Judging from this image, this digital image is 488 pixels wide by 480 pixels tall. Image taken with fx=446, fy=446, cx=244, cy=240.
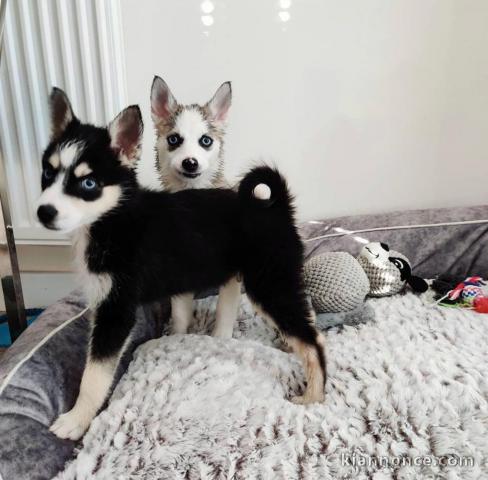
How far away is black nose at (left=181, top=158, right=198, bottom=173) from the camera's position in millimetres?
1432

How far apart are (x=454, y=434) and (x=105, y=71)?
1.65 meters

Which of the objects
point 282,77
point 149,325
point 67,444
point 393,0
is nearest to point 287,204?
point 149,325

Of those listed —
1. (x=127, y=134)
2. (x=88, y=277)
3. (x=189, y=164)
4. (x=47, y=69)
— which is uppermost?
(x=47, y=69)

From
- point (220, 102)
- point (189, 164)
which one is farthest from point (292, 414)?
point (220, 102)

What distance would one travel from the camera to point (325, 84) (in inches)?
77.9

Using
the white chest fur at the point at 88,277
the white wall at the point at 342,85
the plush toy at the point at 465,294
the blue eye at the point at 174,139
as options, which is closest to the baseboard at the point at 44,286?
the white wall at the point at 342,85

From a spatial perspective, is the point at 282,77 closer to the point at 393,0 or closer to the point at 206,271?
the point at 393,0

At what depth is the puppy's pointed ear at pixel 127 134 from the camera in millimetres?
1074

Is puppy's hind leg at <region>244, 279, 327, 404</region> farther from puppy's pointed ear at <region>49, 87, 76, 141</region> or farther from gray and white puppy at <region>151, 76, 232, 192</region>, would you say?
puppy's pointed ear at <region>49, 87, 76, 141</region>

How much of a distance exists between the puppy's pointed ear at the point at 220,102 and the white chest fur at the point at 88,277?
29.3 inches

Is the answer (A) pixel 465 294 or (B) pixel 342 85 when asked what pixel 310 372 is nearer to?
(A) pixel 465 294

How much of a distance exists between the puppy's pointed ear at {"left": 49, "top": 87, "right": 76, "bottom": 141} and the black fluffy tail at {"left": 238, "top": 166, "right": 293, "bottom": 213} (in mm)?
464

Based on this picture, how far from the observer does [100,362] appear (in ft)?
3.43

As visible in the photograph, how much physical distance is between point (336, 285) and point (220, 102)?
0.78 metres
